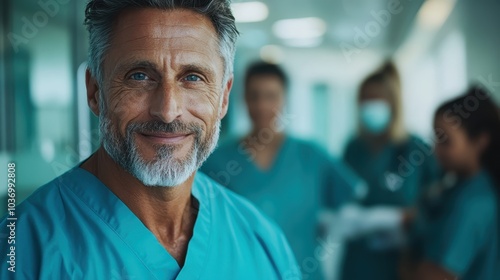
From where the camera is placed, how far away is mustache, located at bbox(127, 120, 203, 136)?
2.08ft

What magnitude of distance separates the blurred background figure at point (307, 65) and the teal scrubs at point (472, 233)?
36 cm

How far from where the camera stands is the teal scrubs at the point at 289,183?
160 cm

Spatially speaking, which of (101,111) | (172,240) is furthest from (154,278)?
(101,111)

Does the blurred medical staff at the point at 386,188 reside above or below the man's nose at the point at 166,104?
below

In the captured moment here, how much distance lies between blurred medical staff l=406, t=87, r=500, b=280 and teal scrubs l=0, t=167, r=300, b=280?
687 millimetres

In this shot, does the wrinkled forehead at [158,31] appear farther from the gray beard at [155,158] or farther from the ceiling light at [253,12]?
the ceiling light at [253,12]

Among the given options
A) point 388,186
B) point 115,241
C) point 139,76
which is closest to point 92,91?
point 139,76

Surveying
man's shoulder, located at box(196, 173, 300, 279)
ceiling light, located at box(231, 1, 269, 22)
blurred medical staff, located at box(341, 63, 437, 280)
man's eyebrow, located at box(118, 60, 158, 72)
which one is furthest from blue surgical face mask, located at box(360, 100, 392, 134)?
man's eyebrow, located at box(118, 60, 158, 72)

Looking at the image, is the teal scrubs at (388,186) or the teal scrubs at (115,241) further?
the teal scrubs at (388,186)

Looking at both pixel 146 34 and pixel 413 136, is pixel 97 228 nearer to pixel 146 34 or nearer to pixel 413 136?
pixel 146 34

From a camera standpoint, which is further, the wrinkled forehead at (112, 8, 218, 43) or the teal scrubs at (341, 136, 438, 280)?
the teal scrubs at (341, 136, 438, 280)

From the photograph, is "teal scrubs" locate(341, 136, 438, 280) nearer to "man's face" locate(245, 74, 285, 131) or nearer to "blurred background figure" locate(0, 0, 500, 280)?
"blurred background figure" locate(0, 0, 500, 280)

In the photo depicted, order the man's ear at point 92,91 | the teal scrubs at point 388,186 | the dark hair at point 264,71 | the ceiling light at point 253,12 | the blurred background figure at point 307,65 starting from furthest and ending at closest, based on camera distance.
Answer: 1. the ceiling light at point 253,12
2. the teal scrubs at point 388,186
3. the dark hair at point 264,71
4. the blurred background figure at point 307,65
5. the man's ear at point 92,91

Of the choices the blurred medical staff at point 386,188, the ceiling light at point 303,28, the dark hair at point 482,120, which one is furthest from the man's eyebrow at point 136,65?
the ceiling light at point 303,28
